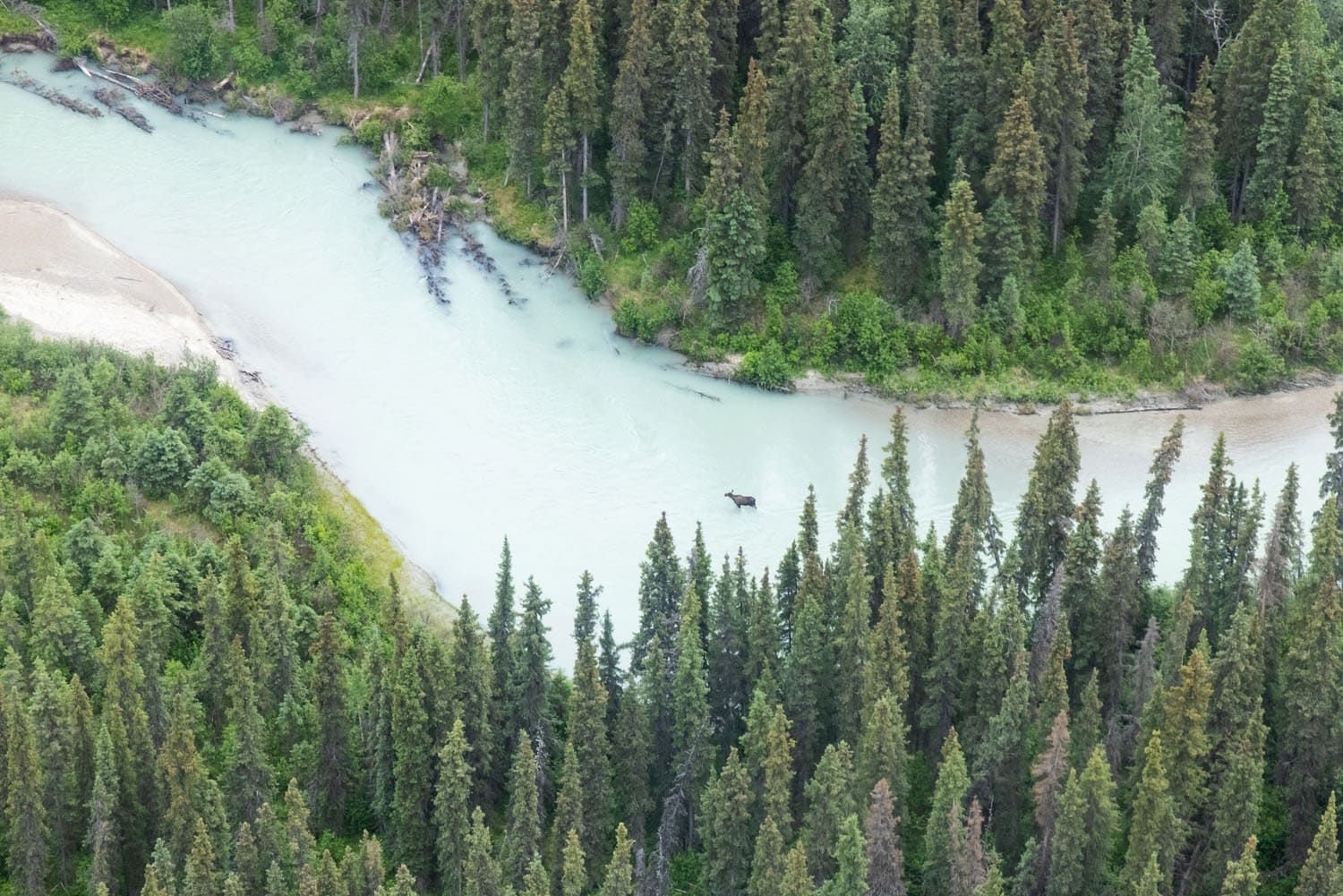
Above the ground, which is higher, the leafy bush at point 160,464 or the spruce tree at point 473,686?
the leafy bush at point 160,464

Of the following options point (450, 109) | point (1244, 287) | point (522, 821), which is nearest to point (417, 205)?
point (450, 109)

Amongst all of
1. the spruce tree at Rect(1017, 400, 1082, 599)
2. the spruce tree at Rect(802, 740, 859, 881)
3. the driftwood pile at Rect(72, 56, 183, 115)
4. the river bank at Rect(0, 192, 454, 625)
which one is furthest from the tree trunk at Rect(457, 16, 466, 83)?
the spruce tree at Rect(802, 740, 859, 881)

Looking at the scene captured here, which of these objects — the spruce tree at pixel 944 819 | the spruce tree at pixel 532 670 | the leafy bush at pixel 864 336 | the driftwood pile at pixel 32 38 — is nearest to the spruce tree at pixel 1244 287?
the leafy bush at pixel 864 336

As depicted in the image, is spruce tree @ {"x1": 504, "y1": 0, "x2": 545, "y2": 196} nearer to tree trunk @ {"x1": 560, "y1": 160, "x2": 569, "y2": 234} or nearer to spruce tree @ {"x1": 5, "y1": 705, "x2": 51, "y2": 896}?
tree trunk @ {"x1": 560, "y1": 160, "x2": 569, "y2": 234}

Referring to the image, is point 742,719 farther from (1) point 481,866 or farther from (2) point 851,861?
(1) point 481,866

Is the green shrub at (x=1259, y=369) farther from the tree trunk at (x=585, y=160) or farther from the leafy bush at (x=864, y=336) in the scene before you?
the tree trunk at (x=585, y=160)
